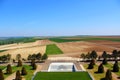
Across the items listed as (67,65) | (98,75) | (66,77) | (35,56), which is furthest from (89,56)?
(66,77)

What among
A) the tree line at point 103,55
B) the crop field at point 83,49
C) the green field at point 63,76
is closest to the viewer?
the green field at point 63,76

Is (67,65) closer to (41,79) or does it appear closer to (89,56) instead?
(89,56)

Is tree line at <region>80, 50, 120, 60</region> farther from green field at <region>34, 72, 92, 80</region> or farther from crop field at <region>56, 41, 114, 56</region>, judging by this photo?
green field at <region>34, 72, 92, 80</region>

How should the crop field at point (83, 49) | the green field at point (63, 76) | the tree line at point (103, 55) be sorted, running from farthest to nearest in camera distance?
1. the crop field at point (83, 49)
2. the tree line at point (103, 55)
3. the green field at point (63, 76)

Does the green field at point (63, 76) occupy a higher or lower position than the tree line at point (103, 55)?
lower

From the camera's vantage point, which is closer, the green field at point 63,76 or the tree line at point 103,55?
the green field at point 63,76

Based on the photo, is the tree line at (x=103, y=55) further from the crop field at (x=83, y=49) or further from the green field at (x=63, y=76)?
the green field at (x=63, y=76)

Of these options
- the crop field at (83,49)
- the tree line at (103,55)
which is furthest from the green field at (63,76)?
the crop field at (83,49)

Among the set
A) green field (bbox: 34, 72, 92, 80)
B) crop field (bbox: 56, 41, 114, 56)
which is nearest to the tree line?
crop field (bbox: 56, 41, 114, 56)

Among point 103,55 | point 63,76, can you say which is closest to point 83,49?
point 103,55

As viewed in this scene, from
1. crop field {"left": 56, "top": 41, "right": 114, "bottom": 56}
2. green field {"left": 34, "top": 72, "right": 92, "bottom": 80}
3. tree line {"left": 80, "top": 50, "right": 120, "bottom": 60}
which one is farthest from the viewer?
crop field {"left": 56, "top": 41, "right": 114, "bottom": 56}

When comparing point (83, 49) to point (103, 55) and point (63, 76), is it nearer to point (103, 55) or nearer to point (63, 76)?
point (103, 55)

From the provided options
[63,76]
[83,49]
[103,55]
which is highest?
[103,55]
